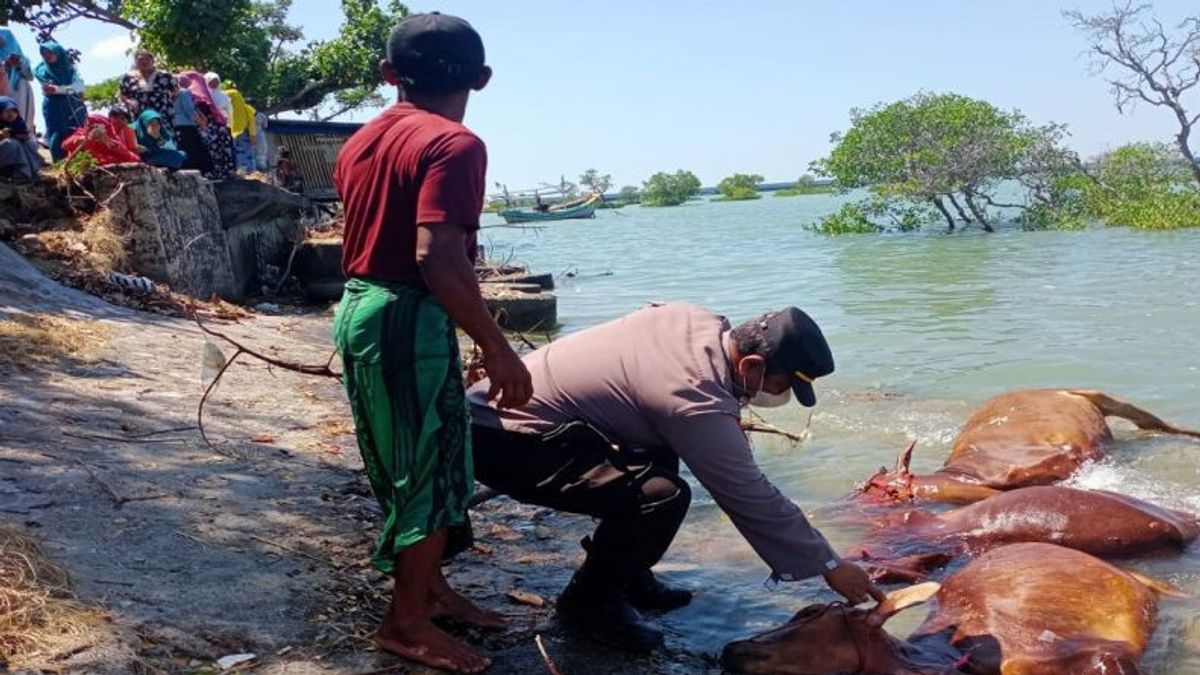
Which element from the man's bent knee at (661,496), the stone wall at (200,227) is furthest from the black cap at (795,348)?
the stone wall at (200,227)

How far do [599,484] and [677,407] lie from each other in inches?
15.0

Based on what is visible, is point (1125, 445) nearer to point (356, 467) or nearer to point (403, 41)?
point (356, 467)

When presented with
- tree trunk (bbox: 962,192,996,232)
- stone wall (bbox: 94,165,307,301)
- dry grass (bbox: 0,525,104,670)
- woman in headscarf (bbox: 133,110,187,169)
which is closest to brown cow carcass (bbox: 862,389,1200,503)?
dry grass (bbox: 0,525,104,670)

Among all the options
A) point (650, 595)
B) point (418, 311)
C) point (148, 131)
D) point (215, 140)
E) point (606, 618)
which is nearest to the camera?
point (418, 311)

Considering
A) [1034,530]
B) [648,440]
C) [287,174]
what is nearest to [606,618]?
[648,440]

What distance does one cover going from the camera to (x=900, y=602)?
351cm

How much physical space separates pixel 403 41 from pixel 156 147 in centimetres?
809

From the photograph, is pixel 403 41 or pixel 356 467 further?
pixel 356 467

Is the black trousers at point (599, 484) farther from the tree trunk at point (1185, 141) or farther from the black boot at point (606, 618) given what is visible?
the tree trunk at point (1185, 141)

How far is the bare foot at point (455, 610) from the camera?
3.62 metres

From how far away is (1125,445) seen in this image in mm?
6770

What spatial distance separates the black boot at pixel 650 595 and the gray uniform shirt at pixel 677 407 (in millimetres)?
829

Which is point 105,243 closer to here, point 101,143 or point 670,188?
point 101,143

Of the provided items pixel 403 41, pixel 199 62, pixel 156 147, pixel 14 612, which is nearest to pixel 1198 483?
pixel 403 41
